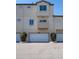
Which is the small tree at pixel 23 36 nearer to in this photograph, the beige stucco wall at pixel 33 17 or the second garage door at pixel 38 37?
the second garage door at pixel 38 37

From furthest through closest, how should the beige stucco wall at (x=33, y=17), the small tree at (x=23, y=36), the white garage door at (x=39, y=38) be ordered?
the beige stucco wall at (x=33, y=17) < the white garage door at (x=39, y=38) < the small tree at (x=23, y=36)

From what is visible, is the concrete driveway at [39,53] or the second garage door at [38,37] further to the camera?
the second garage door at [38,37]

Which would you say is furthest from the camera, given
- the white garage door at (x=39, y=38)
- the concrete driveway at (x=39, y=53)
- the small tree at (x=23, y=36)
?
the white garage door at (x=39, y=38)

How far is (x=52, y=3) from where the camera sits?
472 inches

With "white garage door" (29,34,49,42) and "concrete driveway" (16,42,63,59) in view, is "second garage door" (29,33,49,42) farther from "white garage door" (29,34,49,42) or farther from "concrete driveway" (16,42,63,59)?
"concrete driveway" (16,42,63,59)

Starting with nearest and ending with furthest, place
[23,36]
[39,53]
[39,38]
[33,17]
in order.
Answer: [39,53] → [23,36] → [39,38] → [33,17]

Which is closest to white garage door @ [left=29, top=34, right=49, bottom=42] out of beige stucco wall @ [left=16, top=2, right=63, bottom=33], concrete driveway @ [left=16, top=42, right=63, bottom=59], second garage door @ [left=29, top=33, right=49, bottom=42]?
second garage door @ [left=29, top=33, right=49, bottom=42]

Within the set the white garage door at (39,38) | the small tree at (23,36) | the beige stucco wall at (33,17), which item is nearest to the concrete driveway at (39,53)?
the small tree at (23,36)

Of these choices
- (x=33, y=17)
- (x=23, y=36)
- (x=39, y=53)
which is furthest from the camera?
(x=33, y=17)

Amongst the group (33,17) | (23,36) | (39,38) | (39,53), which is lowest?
(39,53)

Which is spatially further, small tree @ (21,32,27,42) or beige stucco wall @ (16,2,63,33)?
beige stucco wall @ (16,2,63,33)

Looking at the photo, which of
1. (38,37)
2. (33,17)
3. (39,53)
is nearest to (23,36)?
(38,37)

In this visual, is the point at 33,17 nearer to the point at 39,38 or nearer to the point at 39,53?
the point at 39,38
